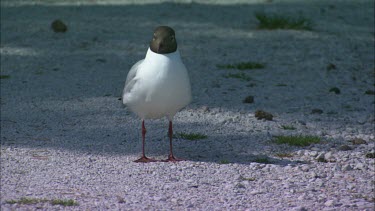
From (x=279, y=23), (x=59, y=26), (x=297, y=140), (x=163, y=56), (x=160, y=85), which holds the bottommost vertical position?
(x=59, y=26)

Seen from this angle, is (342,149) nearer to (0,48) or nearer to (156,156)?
(156,156)

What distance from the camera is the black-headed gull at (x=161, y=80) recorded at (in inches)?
222

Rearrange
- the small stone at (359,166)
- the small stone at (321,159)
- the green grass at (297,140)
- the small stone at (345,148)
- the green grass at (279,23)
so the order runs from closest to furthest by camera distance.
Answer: the small stone at (359,166) → the small stone at (321,159) → the small stone at (345,148) → the green grass at (297,140) → the green grass at (279,23)

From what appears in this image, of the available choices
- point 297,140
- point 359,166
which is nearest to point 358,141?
point 297,140

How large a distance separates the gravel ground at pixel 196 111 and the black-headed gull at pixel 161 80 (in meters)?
0.47

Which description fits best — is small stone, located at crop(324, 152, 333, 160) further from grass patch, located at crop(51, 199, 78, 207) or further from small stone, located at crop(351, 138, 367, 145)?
grass patch, located at crop(51, 199, 78, 207)

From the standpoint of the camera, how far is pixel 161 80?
5.62m

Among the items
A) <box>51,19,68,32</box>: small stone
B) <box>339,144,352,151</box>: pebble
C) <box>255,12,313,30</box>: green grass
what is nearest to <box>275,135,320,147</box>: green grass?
<box>339,144,352,151</box>: pebble

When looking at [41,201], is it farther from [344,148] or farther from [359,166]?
[344,148]

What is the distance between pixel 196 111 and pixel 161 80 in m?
2.00

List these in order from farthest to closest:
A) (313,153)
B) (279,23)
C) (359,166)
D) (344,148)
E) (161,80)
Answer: (279,23) → (344,148) → (313,153) → (359,166) → (161,80)

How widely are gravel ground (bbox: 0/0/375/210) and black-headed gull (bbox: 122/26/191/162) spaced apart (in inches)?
18.5

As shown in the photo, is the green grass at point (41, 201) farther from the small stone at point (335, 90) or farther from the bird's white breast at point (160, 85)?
the small stone at point (335, 90)

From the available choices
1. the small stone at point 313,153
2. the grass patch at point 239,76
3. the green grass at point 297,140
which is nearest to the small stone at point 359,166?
the small stone at point 313,153
